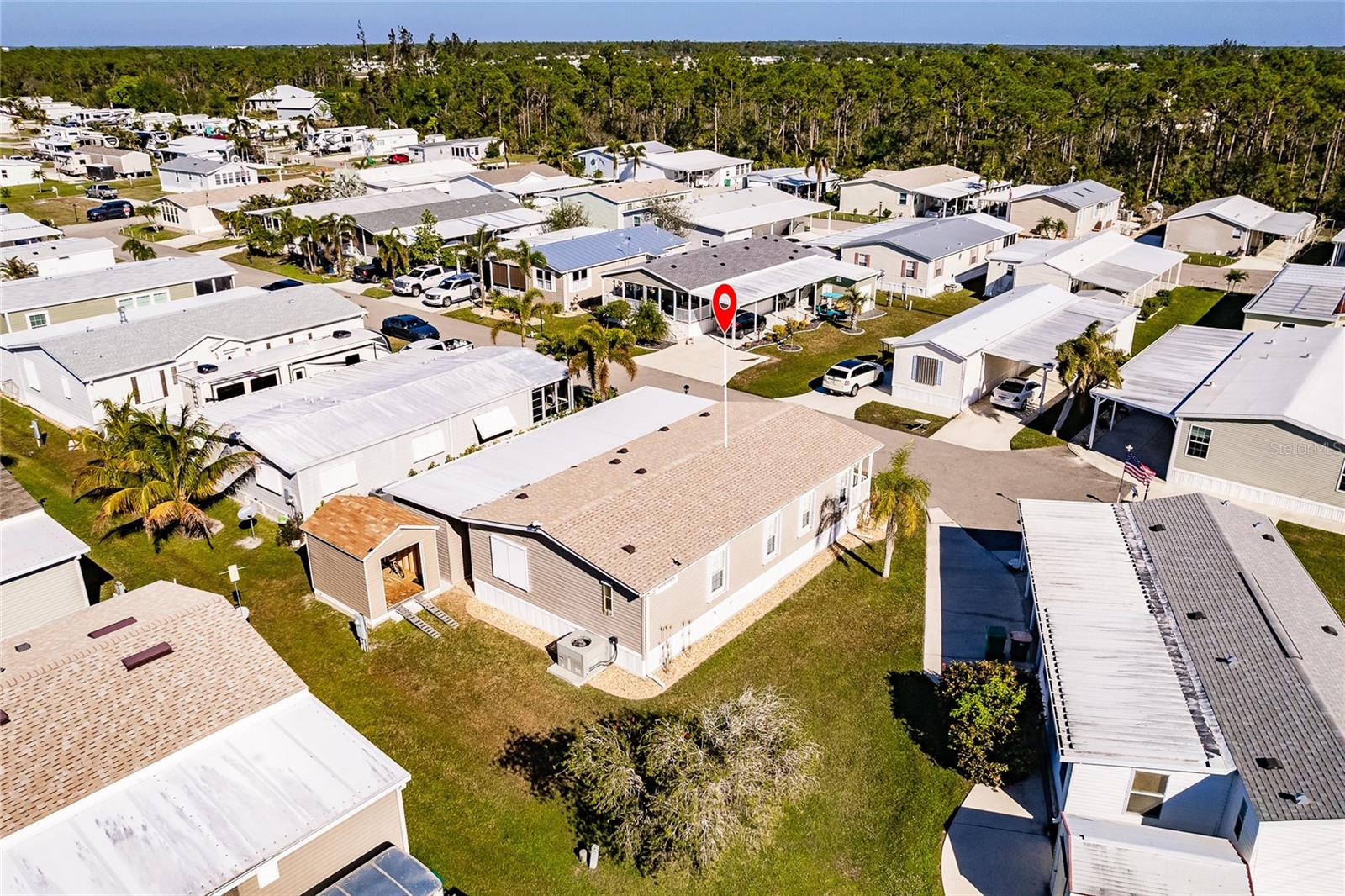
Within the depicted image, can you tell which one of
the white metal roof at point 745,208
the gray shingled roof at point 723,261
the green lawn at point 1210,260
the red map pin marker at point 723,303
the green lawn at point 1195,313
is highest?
the red map pin marker at point 723,303

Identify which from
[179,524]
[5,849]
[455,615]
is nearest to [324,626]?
[455,615]

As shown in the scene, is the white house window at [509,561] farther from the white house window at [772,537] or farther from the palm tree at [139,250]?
the palm tree at [139,250]

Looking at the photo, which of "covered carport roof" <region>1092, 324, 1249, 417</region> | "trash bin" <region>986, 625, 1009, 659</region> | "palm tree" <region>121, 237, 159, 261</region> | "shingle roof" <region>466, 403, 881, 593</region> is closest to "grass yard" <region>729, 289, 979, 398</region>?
"shingle roof" <region>466, 403, 881, 593</region>

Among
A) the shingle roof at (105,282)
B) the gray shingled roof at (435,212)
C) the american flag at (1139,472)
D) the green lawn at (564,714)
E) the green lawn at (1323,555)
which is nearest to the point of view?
the green lawn at (564,714)

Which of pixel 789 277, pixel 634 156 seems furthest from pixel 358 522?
pixel 634 156

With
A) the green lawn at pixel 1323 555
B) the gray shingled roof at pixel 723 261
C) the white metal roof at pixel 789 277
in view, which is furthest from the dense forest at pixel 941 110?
the green lawn at pixel 1323 555

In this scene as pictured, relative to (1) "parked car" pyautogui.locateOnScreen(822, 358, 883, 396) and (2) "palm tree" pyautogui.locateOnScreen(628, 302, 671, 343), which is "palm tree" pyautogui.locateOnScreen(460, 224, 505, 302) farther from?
(1) "parked car" pyautogui.locateOnScreen(822, 358, 883, 396)

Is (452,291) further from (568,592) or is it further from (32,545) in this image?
(568,592)
